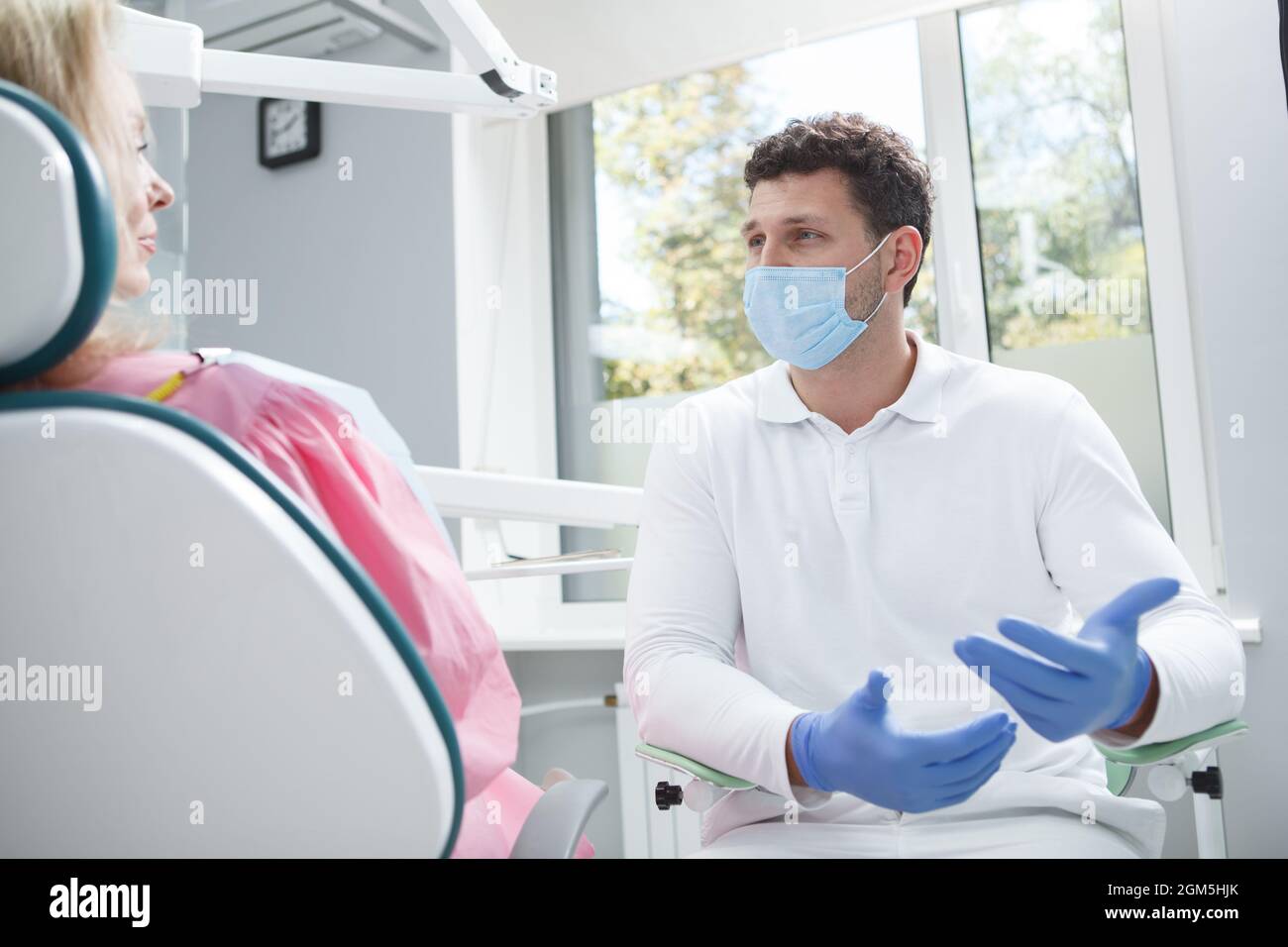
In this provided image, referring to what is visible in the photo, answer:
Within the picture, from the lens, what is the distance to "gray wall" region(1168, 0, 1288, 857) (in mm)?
1714

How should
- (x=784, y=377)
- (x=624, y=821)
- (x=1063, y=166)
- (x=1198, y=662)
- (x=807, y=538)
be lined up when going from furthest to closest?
(x=624, y=821) → (x=1063, y=166) → (x=784, y=377) → (x=807, y=538) → (x=1198, y=662)

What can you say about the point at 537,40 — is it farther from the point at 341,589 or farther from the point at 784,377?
the point at 341,589

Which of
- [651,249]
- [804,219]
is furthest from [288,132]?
[804,219]

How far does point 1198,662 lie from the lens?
100 cm

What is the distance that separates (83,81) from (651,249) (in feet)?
6.96

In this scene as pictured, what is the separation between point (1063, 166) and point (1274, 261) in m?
0.56

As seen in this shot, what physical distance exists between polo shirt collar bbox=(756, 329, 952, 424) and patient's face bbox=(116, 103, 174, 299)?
79cm

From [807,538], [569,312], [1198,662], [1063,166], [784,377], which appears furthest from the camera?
[569,312]

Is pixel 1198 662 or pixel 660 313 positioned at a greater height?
pixel 660 313

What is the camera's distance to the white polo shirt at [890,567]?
1.10m

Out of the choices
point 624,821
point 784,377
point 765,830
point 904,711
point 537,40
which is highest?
point 537,40

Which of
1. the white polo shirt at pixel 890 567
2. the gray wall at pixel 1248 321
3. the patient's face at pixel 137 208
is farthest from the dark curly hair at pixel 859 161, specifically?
the patient's face at pixel 137 208

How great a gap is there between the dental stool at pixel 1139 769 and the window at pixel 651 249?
1513 mm

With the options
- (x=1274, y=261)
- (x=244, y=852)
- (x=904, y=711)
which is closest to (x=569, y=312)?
(x=1274, y=261)
